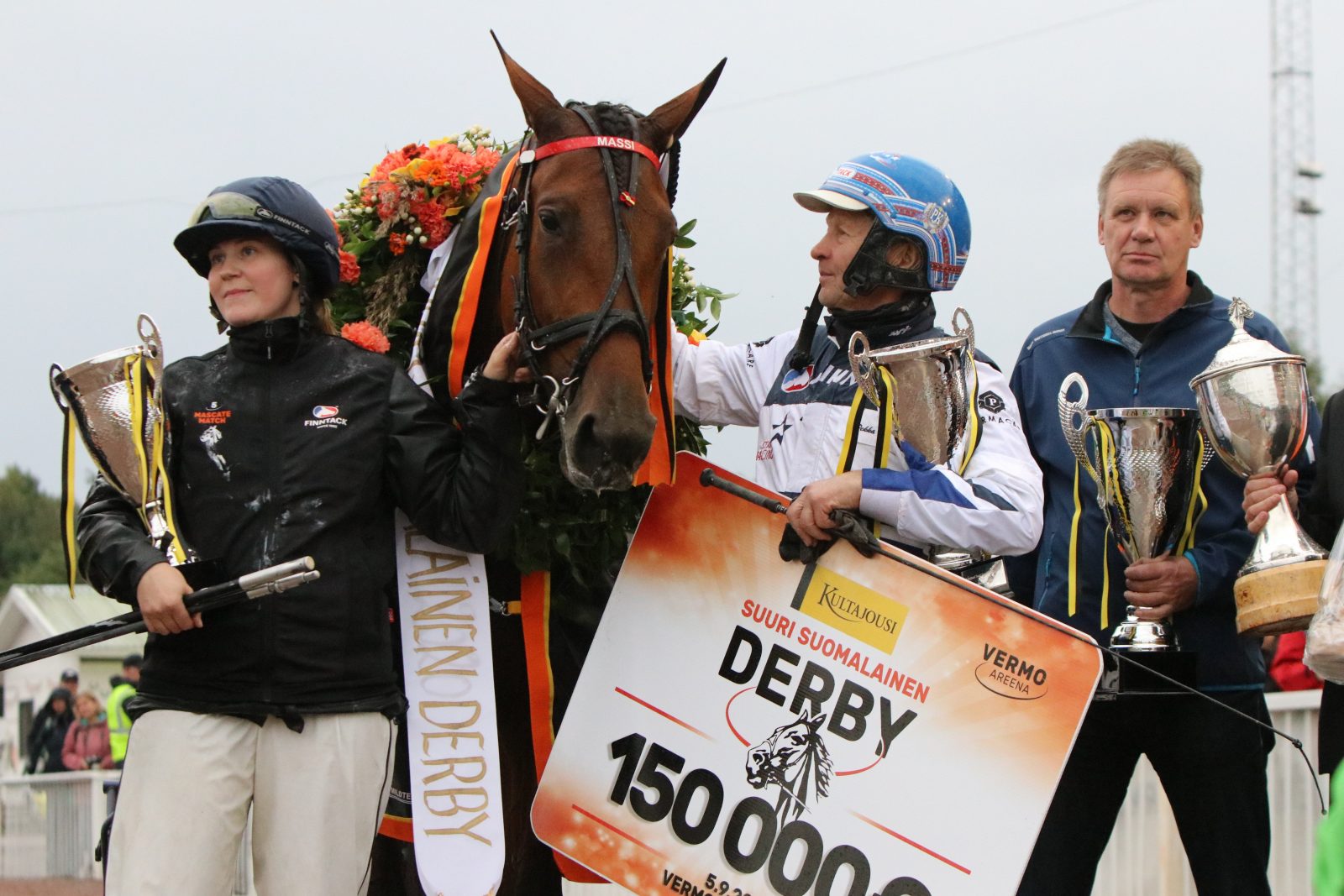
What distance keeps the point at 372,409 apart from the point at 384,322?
559 millimetres

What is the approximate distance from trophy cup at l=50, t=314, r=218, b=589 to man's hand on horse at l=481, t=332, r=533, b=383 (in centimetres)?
72

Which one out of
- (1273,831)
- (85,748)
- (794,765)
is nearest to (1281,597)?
(794,765)

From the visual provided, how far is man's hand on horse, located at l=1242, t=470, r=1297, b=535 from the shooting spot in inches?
144

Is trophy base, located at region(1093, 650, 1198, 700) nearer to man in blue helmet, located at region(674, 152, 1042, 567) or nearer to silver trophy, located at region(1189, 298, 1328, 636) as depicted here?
silver trophy, located at region(1189, 298, 1328, 636)

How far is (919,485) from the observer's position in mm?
3494

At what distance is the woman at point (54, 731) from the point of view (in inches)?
642

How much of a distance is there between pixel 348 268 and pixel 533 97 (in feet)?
2.46

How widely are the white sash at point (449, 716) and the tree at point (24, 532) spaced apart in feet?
218

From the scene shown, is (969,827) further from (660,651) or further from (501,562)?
(501,562)

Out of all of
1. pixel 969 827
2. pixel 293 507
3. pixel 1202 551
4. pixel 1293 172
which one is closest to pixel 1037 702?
pixel 969 827

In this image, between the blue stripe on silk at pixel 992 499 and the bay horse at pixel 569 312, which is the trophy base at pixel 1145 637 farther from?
the bay horse at pixel 569 312

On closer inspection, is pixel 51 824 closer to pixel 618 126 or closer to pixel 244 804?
pixel 244 804

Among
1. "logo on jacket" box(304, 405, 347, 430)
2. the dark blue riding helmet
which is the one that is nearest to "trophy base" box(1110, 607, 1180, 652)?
"logo on jacket" box(304, 405, 347, 430)

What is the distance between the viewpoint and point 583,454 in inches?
131
